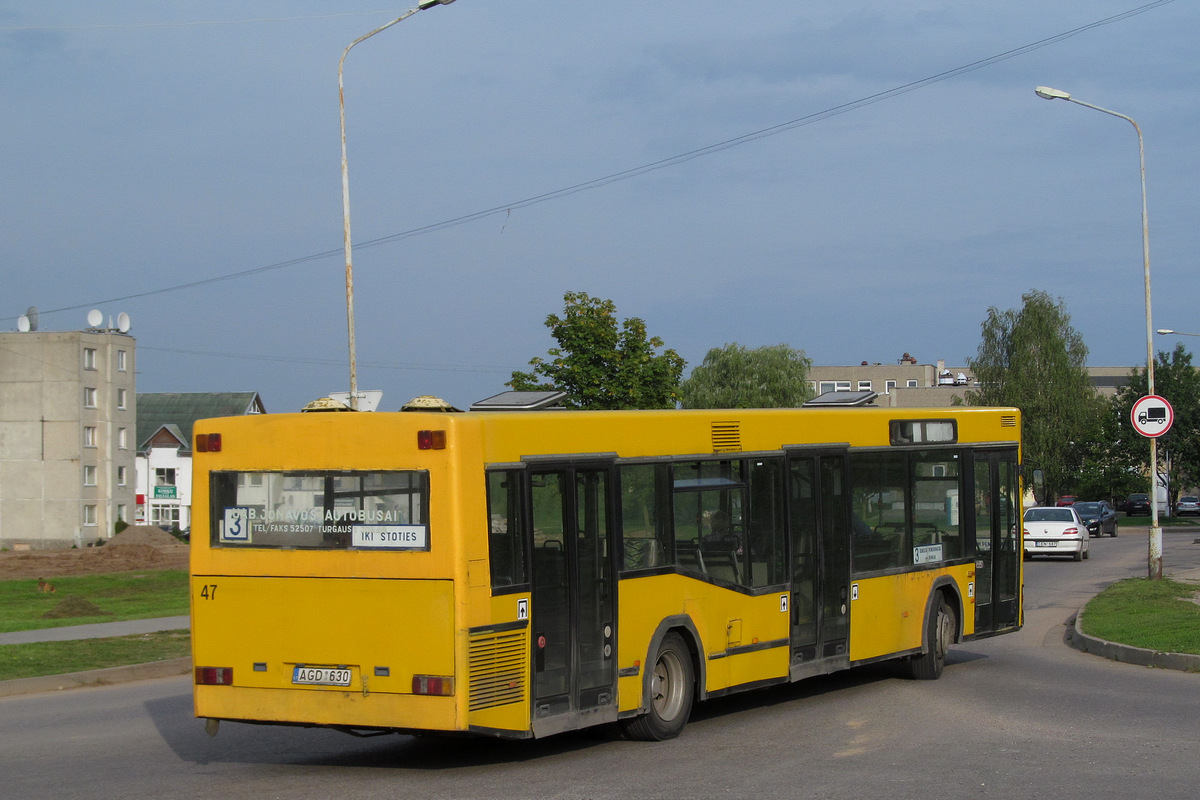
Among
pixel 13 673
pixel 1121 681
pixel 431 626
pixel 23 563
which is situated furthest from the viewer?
pixel 23 563

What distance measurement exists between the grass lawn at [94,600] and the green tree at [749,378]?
35.3 m

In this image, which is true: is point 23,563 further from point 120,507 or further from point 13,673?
point 13,673

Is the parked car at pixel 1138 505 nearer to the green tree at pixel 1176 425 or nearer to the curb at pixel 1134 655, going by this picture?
the green tree at pixel 1176 425

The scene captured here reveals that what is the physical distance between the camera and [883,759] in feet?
30.9

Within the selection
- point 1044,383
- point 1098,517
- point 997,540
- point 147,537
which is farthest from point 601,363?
point 1044,383

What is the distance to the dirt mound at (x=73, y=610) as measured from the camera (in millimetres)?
22797

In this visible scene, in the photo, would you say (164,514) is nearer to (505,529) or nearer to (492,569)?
(505,529)

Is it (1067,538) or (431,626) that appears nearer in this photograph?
(431,626)

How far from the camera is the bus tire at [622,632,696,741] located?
10.4 meters

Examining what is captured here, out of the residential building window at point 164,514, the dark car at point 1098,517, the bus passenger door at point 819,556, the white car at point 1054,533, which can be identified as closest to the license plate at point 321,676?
the bus passenger door at point 819,556

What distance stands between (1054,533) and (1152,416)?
14.5 m

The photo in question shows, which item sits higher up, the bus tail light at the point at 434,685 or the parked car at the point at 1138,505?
the bus tail light at the point at 434,685

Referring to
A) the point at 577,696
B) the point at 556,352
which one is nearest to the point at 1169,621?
the point at 577,696

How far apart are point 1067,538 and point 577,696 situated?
101 ft
